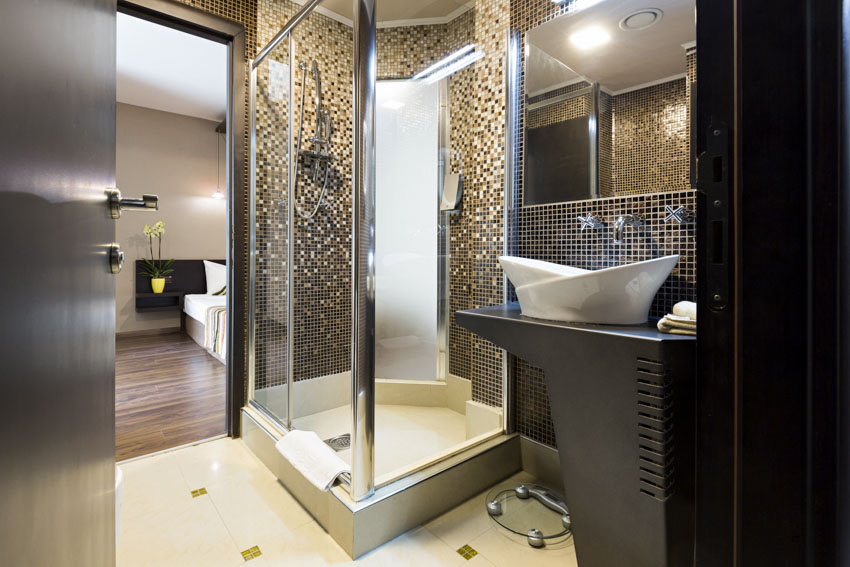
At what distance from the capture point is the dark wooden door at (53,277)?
0.37m

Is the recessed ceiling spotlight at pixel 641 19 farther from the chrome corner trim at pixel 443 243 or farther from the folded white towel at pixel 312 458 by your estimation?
the folded white towel at pixel 312 458

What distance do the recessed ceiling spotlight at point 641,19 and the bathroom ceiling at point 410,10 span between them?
80 centimetres

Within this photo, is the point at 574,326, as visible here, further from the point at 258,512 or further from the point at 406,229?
the point at 258,512

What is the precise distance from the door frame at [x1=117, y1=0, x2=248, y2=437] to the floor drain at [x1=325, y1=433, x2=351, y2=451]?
84cm

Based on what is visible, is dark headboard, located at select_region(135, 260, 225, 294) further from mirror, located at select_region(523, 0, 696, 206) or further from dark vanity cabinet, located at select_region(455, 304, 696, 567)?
dark vanity cabinet, located at select_region(455, 304, 696, 567)

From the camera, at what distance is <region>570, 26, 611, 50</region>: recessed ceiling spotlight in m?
1.72

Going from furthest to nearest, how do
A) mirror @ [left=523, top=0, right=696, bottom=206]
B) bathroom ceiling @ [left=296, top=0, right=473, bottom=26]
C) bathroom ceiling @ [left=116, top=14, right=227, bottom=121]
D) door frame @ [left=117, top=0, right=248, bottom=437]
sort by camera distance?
bathroom ceiling @ [left=116, top=14, right=227, bottom=121] → door frame @ [left=117, top=0, right=248, bottom=437] → bathroom ceiling @ [left=296, top=0, right=473, bottom=26] → mirror @ [left=523, top=0, right=696, bottom=206]

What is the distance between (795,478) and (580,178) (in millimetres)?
1500

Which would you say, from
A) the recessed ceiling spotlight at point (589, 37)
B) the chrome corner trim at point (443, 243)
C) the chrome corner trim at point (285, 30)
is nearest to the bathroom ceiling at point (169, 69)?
the chrome corner trim at point (285, 30)

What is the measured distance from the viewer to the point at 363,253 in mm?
1515

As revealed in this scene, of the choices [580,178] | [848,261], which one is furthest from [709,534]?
[580,178]

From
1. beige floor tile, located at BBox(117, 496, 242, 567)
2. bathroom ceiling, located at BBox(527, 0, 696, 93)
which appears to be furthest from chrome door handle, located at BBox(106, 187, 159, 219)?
bathroom ceiling, located at BBox(527, 0, 696, 93)

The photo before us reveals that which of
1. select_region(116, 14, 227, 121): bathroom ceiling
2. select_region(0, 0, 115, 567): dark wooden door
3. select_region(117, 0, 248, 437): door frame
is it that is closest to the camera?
select_region(0, 0, 115, 567): dark wooden door

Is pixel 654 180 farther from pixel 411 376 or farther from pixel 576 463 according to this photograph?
pixel 411 376
